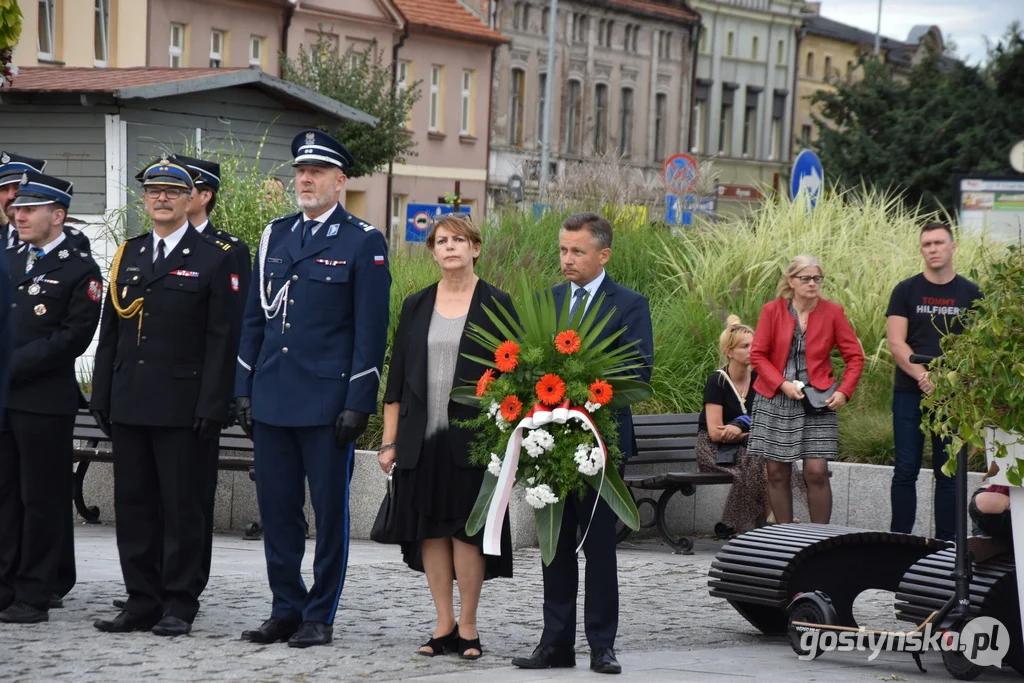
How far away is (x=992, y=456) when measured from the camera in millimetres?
6648

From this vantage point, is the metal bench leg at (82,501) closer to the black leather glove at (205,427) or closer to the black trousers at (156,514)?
the black trousers at (156,514)

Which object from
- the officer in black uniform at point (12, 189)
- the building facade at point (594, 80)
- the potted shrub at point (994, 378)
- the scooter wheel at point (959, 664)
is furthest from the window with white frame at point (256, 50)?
the potted shrub at point (994, 378)

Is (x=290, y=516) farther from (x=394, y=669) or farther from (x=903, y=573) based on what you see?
(x=903, y=573)

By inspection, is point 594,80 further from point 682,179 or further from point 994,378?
point 994,378

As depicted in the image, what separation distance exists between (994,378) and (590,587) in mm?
1893

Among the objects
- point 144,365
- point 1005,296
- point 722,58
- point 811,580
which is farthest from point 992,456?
point 722,58

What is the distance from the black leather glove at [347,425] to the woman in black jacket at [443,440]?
0.13 m

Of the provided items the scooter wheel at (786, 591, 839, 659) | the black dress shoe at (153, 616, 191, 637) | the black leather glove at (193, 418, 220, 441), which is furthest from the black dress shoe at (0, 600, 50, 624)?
the scooter wheel at (786, 591, 839, 659)

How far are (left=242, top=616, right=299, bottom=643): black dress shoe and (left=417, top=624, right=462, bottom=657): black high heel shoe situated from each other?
637mm

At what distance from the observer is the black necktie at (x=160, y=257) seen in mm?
8062

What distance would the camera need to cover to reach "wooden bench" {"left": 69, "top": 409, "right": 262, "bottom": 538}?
11477 mm

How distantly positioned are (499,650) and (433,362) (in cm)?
132

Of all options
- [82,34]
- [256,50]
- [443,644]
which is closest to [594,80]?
[256,50]

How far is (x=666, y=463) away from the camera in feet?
40.3
